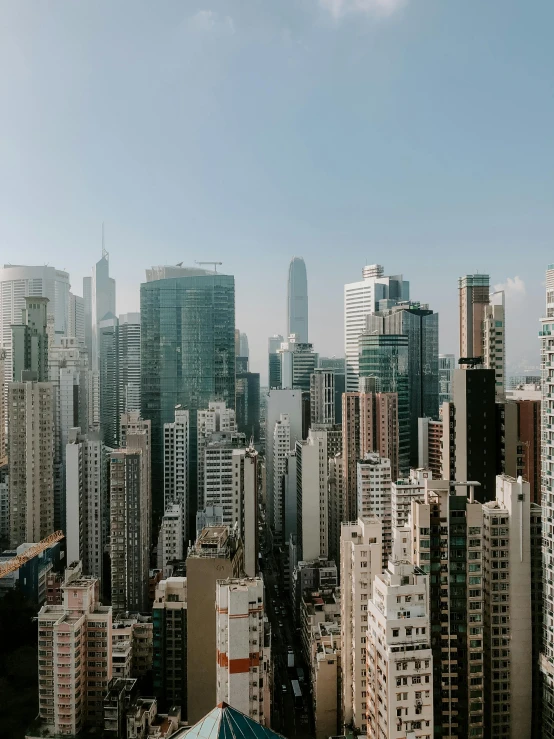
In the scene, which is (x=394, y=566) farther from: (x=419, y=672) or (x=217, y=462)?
(x=217, y=462)

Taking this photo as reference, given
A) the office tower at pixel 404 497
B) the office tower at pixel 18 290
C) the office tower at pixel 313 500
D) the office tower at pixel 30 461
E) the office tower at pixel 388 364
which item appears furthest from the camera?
the office tower at pixel 18 290

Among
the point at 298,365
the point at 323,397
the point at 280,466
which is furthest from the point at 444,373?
the point at 298,365

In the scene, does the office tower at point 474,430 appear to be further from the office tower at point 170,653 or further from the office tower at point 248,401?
the office tower at point 248,401

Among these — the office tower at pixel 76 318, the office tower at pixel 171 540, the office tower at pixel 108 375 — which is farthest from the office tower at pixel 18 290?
the office tower at pixel 171 540

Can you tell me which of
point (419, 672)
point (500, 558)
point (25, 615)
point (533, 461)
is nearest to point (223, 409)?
point (25, 615)

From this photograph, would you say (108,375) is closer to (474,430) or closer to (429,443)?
(429,443)

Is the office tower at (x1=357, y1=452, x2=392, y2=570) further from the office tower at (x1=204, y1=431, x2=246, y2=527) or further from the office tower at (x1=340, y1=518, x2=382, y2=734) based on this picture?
the office tower at (x1=340, y1=518, x2=382, y2=734)
